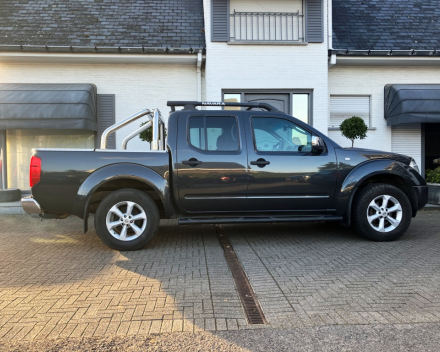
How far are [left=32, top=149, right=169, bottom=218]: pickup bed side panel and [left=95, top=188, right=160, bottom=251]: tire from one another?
27cm

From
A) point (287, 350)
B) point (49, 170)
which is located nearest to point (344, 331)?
point (287, 350)

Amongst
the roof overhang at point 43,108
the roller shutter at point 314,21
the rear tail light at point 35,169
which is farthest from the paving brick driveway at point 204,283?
the roller shutter at point 314,21

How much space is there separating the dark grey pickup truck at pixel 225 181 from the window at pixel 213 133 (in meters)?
0.01

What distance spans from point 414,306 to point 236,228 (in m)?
3.86

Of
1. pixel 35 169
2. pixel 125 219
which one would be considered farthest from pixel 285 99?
pixel 35 169

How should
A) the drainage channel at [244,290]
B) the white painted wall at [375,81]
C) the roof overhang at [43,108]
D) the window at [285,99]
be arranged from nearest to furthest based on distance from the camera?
the drainage channel at [244,290] < the roof overhang at [43,108] < the window at [285,99] < the white painted wall at [375,81]

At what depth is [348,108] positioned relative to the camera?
11.3 meters

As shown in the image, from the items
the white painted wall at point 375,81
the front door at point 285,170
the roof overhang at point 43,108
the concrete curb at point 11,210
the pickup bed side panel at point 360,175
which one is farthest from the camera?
the white painted wall at point 375,81

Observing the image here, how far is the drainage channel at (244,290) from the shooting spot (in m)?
3.08


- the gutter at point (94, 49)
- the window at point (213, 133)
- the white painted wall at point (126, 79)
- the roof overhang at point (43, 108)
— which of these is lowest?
the window at point (213, 133)

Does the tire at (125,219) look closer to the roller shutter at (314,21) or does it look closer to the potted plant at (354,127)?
the potted plant at (354,127)

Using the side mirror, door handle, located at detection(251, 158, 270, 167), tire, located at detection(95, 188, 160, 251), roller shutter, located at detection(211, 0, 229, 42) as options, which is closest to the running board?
tire, located at detection(95, 188, 160, 251)

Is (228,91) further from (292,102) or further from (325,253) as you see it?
(325,253)

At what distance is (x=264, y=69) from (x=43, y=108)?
5804 millimetres
